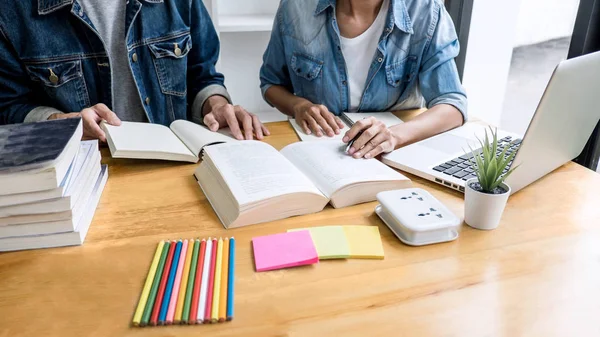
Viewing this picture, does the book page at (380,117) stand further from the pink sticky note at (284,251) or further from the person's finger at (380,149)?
→ the pink sticky note at (284,251)

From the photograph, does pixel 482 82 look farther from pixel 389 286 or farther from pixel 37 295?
pixel 37 295

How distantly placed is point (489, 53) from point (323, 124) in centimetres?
144

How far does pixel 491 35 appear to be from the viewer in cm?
225

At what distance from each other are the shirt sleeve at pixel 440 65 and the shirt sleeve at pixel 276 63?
0.46 meters

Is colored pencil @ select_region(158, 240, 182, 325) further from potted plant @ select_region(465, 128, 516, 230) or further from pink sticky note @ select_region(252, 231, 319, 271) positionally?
potted plant @ select_region(465, 128, 516, 230)

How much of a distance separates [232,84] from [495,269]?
2.07 m

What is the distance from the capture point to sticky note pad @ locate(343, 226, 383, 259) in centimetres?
74

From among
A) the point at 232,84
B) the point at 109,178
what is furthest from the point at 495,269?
the point at 232,84

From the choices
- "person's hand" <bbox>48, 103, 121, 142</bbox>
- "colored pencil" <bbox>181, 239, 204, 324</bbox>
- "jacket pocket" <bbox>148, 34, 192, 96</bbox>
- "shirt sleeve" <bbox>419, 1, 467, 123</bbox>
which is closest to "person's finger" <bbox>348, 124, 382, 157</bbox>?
"shirt sleeve" <bbox>419, 1, 467, 123</bbox>

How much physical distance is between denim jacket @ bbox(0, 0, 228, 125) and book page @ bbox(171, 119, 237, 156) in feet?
0.81

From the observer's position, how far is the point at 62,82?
49.8 inches

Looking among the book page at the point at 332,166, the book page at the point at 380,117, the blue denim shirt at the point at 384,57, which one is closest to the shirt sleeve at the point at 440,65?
the blue denim shirt at the point at 384,57

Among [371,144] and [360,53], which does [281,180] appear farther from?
[360,53]

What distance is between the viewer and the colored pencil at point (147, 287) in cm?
61
